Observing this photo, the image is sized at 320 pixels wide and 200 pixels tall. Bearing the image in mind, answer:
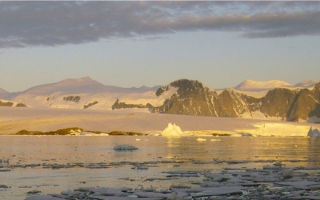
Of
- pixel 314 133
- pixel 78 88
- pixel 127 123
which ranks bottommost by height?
pixel 314 133

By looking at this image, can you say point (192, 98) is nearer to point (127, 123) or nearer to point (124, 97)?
point (124, 97)

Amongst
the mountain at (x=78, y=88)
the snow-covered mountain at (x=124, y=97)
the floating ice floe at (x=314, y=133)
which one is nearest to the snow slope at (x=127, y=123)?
the floating ice floe at (x=314, y=133)

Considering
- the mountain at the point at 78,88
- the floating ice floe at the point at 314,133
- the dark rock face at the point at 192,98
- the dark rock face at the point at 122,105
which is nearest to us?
the floating ice floe at the point at 314,133

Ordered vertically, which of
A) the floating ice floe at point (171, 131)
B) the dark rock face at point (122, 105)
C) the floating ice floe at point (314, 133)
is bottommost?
the floating ice floe at point (314, 133)

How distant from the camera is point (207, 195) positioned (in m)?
10.4

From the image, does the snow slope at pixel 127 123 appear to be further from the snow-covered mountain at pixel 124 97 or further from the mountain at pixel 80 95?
the mountain at pixel 80 95

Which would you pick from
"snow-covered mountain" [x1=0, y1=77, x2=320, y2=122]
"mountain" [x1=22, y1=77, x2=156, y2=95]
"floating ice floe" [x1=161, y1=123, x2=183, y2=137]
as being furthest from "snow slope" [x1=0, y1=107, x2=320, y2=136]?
"mountain" [x1=22, y1=77, x2=156, y2=95]

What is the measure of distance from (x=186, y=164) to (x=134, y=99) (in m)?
118

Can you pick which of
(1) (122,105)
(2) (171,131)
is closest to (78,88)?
(1) (122,105)

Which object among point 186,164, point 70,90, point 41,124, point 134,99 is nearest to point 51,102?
point 70,90

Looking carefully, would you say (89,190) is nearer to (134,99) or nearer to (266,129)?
(266,129)

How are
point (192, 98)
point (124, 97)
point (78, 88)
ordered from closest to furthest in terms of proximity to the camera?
point (124, 97), point (78, 88), point (192, 98)

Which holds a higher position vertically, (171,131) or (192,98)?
(192,98)

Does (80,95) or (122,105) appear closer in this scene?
(122,105)
